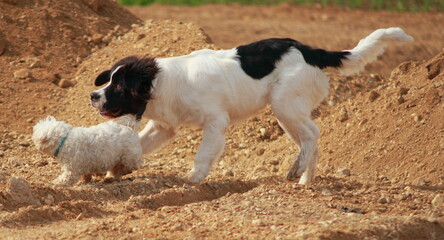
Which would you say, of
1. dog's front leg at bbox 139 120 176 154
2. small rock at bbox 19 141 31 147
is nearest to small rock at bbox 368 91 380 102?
dog's front leg at bbox 139 120 176 154

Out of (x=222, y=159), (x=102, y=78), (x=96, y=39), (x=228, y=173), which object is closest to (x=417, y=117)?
(x=228, y=173)

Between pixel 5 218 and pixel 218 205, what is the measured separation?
2103mm

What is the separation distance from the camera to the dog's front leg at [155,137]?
10.9 m

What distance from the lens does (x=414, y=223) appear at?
8.23 m

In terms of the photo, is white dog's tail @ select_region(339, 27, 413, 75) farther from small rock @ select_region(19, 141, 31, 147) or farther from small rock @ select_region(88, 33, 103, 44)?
small rock @ select_region(88, 33, 103, 44)

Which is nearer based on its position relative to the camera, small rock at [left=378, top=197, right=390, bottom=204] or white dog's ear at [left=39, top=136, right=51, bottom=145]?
small rock at [left=378, top=197, right=390, bottom=204]

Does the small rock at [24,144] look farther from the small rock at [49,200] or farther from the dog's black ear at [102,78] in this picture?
the small rock at [49,200]

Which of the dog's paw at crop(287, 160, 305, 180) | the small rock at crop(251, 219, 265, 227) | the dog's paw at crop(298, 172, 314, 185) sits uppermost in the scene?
the small rock at crop(251, 219, 265, 227)

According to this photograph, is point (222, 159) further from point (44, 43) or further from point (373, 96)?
point (44, 43)

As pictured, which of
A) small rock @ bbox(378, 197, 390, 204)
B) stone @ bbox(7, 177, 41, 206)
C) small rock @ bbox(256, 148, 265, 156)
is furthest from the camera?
small rock @ bbox(256, 148, 265, 156)

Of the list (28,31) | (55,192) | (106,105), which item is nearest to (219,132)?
(106,105)

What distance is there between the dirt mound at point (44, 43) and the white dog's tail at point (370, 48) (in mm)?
5166

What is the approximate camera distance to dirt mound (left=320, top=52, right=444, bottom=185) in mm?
11320

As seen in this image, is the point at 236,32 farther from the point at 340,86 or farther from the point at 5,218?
the point at 5,218
